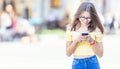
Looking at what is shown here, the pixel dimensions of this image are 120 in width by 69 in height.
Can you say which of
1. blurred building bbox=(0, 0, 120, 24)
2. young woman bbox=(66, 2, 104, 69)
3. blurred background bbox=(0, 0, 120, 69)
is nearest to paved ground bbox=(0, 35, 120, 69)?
blurred background bbox=(0, 0, 120, 69)

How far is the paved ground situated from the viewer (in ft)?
11.3

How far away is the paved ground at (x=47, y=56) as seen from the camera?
136 inches

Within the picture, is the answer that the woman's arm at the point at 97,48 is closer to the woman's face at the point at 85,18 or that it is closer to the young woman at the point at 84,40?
the young woman at the point at 84,40

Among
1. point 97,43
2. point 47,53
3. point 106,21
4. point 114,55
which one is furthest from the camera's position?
point 106,21

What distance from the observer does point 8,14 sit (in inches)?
224

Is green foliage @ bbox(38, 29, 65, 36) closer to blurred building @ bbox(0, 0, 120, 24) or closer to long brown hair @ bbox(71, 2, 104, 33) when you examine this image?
blurred building @ bbox(0, 0, 120, 24)

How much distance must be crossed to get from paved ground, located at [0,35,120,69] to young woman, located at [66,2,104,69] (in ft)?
4.96

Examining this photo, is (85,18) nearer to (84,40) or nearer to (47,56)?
(84,40)

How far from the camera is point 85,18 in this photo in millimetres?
1751

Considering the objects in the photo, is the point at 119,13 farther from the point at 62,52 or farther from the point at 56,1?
the point at 62,52

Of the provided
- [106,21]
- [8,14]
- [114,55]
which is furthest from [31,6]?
[114,55]

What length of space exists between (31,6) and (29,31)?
42cm

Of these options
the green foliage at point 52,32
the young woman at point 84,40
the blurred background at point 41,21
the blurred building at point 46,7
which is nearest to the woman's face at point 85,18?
the young woman at point 84,40

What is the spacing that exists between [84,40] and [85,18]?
0.37ft
